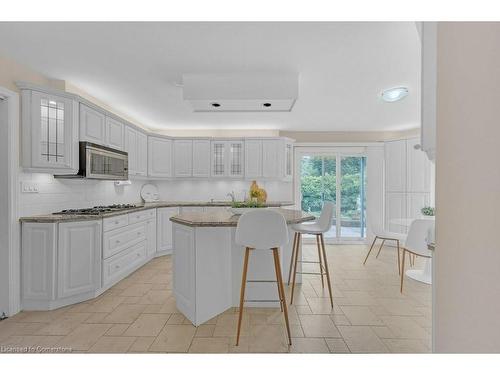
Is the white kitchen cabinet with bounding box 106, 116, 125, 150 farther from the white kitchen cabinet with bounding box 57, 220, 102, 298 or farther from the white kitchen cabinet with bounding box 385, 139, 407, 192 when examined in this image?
the white kitchen cabinet with bounding box 385, 139, 407, 192

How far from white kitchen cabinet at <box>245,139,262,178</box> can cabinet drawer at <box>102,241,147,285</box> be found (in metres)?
2.48

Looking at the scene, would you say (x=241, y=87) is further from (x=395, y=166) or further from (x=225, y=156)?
(x=395, y=166)

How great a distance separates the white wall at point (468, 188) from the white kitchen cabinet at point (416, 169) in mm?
5235

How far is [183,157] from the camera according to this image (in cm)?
563

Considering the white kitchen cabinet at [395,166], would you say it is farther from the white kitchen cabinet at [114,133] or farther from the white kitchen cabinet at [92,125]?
the white kitchen cabinet at [92,125]

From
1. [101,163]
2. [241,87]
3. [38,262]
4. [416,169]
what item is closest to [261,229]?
[241,87]

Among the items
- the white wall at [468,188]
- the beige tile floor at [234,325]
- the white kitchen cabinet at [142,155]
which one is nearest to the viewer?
the white wall at [468,188]

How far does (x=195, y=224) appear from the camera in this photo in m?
2.35

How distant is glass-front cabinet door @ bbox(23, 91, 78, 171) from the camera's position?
2.79m

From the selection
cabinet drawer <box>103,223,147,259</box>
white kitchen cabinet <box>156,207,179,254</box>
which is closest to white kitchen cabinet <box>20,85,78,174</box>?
cabinet drawer <box>103,223,147,259</box>

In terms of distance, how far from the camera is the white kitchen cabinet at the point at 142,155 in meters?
4.78

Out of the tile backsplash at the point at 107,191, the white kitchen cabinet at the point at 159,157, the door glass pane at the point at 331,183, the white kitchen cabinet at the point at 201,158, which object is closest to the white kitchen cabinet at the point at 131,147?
the tile backsplash at the point at 107,191

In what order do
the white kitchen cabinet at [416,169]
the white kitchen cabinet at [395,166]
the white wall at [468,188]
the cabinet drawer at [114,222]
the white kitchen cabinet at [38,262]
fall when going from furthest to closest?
the white kitchen cabinet at [395,166] < the white kitchen cabinet at [416,169] < the cabinet drawer at [114,222] < the white kitchen cabinet at [38,262] < the white wall at [468,188]

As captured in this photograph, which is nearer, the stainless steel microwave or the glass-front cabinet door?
the glass-front cabinet door
